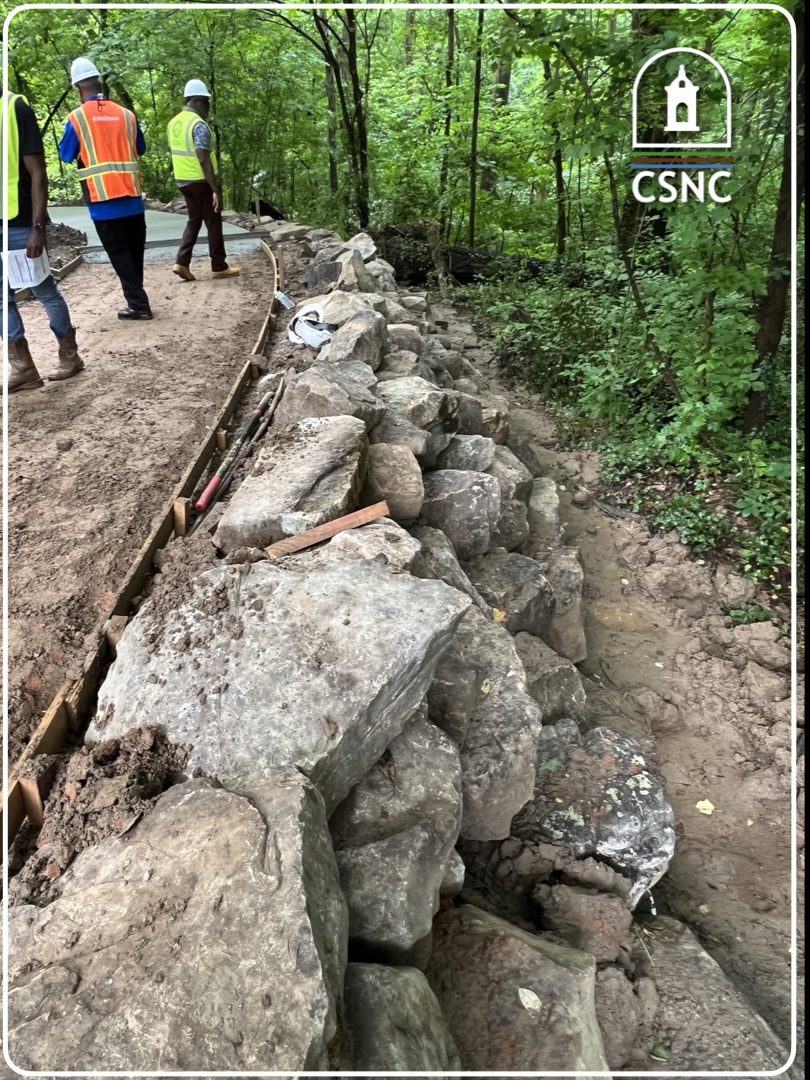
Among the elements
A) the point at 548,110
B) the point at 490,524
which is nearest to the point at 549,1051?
the point at 490,524

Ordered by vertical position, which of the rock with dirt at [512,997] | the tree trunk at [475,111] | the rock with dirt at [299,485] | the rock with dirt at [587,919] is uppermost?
the tree trunk at [475,111]

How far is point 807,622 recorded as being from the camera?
4156mm

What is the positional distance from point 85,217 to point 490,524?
10.3 m

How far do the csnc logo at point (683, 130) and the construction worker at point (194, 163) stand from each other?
4.15m

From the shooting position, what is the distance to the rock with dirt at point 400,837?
6.26ft

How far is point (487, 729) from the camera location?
106 inches

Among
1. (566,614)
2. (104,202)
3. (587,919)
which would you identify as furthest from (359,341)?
(587,919)

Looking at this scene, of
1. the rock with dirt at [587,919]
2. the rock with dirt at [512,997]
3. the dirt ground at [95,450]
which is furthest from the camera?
the dirt ground at [95,450]

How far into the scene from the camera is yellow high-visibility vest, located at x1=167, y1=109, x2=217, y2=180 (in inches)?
271

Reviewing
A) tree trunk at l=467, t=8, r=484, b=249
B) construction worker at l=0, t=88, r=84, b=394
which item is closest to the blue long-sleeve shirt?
construction worker at l=0, t=88, r=84, b=394

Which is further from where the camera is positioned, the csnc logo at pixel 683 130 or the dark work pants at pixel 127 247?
the dark work pants at pixel 127 247

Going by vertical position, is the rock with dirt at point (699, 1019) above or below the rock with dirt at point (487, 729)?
below

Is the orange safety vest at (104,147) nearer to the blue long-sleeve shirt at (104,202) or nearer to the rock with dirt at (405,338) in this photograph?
the blue long-sleeve shirt at (104,202)

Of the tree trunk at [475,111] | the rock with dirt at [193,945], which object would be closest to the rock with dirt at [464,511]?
A: the rock with dirt at [193,945]
